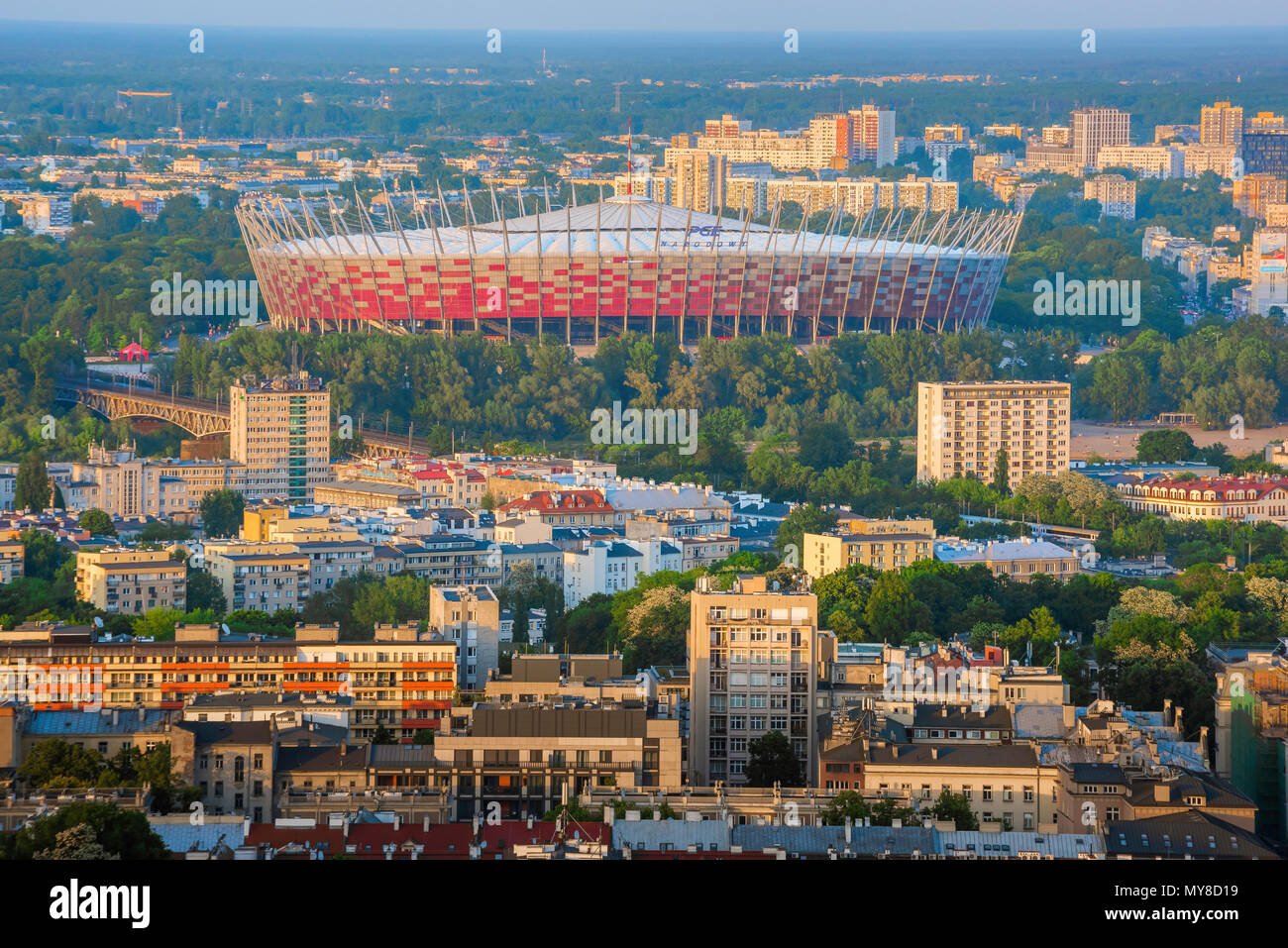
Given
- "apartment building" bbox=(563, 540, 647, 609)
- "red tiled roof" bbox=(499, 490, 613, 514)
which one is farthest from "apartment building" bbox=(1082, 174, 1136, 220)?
"apartment building" bbox=(563, 540, 647, 609)

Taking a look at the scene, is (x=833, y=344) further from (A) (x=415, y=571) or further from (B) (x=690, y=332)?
(A) (x=415, y=571)

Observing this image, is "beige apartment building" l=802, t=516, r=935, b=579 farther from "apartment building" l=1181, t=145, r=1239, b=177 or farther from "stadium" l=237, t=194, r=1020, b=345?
"apartment building" l=1181, t=145, r=1239, b=177

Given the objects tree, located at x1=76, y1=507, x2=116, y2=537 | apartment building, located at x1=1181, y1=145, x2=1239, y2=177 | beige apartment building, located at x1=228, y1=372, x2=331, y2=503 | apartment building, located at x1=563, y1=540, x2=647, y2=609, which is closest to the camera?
apartment building, located at x1=563, y1=540, x2=647, y2=609

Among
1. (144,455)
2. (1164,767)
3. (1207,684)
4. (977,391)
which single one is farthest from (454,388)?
(1164,767)

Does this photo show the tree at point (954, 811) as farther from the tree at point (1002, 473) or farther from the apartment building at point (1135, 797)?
the tree at point (1002, 473)

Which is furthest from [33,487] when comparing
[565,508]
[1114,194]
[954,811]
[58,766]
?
[1114,194]
